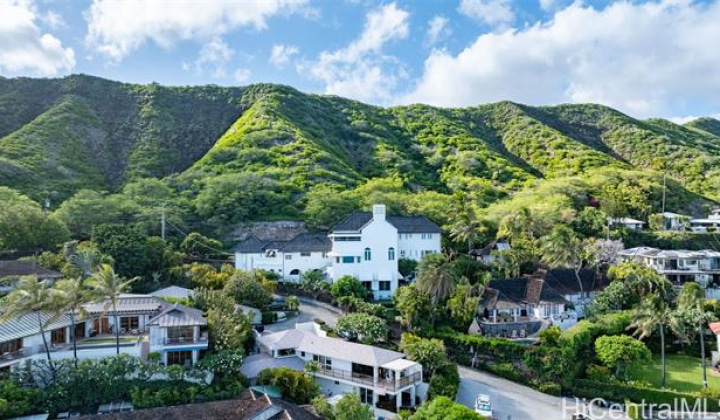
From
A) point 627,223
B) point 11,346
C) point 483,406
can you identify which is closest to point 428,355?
point 483,406

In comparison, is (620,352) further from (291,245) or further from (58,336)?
(58,336)

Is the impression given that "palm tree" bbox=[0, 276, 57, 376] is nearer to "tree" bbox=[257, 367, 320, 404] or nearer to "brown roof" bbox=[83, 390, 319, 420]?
"brown roof" bbox=[83, 390, 319, 420]

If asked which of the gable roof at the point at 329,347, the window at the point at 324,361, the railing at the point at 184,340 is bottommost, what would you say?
the window at the point at 324,361

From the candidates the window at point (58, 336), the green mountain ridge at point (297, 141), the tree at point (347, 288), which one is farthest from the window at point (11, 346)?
the green mountain ridge at point (297, 141)

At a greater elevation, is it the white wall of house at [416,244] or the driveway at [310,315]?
the white wall of house at [416,244]

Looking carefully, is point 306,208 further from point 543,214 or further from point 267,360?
point 267,360

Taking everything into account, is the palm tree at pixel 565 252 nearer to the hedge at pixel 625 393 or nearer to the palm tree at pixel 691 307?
the palm tree at pixel 691 307

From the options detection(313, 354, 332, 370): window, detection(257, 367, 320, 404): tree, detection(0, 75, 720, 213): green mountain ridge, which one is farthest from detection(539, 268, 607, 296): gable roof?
detection(0, 75, 720, 213): green mountain ridge
